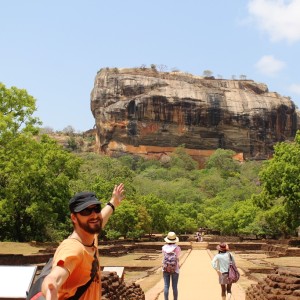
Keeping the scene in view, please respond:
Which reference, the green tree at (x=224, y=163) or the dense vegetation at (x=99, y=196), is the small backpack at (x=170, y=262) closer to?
the dense vegetation at (x=99, y=196)

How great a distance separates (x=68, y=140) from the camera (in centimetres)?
11444

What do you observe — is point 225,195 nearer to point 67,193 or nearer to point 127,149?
point 127,149

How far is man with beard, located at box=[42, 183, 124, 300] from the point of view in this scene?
341 centimetres

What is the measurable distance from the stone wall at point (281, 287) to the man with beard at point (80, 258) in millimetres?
6947

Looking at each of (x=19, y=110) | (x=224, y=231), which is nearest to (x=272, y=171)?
(x=19, y=110)

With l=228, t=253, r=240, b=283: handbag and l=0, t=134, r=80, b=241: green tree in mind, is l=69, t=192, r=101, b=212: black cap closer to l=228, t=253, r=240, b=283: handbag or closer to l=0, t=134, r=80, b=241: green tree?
l=228, t=253, r=240, b=283: handbag

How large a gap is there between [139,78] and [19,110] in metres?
80.7

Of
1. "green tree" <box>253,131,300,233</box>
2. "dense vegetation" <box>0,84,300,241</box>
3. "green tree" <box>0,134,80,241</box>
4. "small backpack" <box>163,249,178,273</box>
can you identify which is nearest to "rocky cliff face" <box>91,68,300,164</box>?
"dense vegetation" <box>0,84,300,241</box>

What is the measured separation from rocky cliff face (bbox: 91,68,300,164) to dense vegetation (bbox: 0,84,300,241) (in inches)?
1005

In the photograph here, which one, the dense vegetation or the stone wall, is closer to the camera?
the stone wall

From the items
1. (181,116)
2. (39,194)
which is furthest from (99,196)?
(181,116)

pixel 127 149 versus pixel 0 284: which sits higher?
pixel 127 149

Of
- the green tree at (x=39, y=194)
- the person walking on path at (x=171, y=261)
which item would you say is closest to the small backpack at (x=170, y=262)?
the person walking on path at (x=171, y=261)

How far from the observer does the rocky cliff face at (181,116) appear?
101 meters
